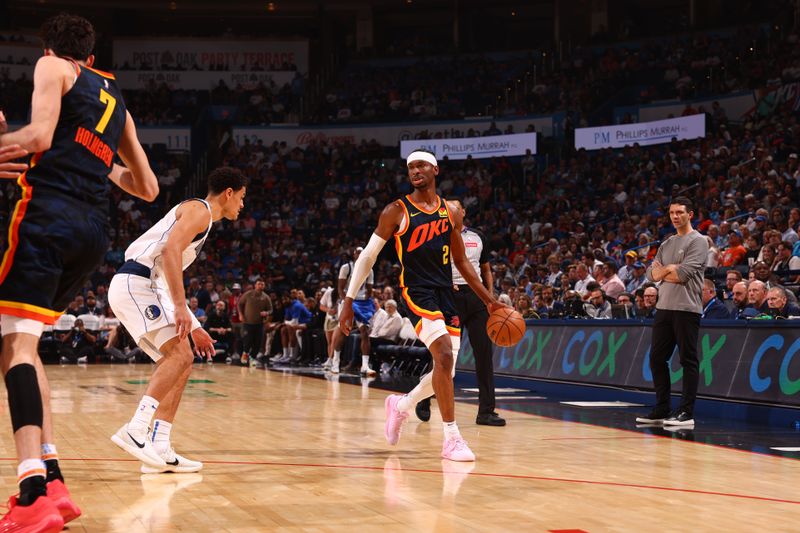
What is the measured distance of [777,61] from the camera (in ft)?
90.6

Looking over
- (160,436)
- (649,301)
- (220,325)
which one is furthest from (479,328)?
(220,325)

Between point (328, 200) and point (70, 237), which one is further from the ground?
point (328, 200)

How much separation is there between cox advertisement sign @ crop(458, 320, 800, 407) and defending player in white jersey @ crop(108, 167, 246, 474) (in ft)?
19.5

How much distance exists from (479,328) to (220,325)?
14.7 meters

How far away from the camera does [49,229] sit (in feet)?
13.5

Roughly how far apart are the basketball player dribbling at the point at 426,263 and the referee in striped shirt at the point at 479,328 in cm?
182

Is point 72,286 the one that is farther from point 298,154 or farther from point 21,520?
point 298,154

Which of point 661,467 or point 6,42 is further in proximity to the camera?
point 6,42

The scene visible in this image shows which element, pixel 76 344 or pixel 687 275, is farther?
pixel 76 344

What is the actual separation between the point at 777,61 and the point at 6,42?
2805 centimetres

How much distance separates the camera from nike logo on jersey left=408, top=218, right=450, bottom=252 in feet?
23.8

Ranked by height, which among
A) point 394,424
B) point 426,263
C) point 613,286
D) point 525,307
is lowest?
point 394,424

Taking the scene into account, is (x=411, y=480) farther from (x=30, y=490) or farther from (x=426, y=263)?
(x=30, y=490)

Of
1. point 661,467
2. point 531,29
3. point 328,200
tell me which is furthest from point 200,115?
point 661,467
